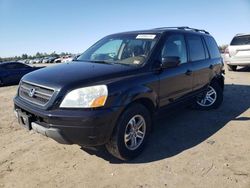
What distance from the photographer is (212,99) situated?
6527 mm

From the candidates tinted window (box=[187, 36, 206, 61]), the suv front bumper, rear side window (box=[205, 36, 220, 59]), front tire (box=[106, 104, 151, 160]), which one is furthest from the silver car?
the suv front bumper

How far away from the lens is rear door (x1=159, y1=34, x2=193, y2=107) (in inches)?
170

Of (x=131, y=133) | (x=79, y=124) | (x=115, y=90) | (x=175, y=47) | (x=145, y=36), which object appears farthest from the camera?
(x=175, y=47)

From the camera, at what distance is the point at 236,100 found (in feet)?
24.4

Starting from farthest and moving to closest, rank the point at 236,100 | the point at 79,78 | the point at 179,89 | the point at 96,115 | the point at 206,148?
the point at 236,100 < the point at 179,89 < the point at 206,148 < the point at 79,78 < the point at 96,115

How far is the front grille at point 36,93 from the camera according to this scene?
11.1 feet

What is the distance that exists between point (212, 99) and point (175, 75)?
2.41m

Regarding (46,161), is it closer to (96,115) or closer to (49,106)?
(49,106)

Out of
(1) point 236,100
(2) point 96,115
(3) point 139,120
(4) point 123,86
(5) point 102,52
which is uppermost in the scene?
(5) point 102,52

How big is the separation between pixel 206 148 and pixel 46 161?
250 centimetres

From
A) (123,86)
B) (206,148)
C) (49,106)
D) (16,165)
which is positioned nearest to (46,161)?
(16,165)

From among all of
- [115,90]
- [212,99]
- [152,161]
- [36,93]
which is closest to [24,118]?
[36,93]

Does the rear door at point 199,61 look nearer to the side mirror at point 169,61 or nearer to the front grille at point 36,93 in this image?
the side mirror at point 169,61

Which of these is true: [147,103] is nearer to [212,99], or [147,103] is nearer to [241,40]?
[212,99]
